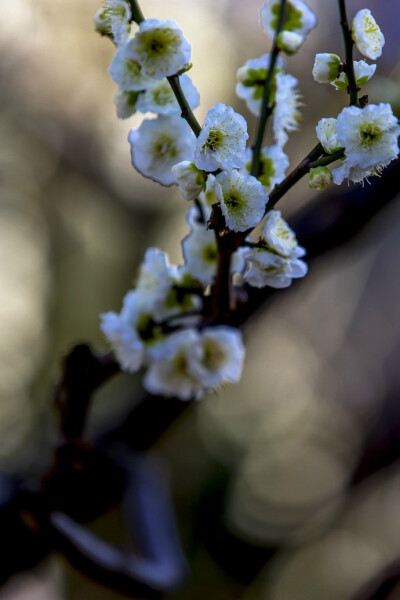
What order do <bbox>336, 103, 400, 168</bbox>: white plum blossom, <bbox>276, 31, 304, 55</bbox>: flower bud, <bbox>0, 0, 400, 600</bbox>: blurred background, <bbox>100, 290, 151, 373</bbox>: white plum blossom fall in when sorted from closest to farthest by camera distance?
1. <bbox>336, 103, 400, 168</bbox>: white plum blossom
2. <bbox>276, 31, 304, 55</bbox>: flower bud
3. <bbox>100, 290, 151, 373</bbox>: white plum blossom
4. <bbox>0, 0, 400, 600</bbox>: blurred background

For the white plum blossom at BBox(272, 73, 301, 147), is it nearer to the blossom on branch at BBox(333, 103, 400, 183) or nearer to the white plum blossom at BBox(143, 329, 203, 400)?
the blossom on branch at BBox(333, 103, 400, 183)

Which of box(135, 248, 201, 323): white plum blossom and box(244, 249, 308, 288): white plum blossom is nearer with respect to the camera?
box(244, 249, 308, 288): white plum blossom

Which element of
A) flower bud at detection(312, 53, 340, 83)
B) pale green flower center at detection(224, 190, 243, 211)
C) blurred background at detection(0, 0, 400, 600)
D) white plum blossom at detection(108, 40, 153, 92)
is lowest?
blurred background at detection(0, 0, 400, 600)

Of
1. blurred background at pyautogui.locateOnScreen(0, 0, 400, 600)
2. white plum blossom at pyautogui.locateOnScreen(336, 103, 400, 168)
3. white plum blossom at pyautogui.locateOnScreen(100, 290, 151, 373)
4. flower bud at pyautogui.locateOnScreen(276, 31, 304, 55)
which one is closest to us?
white plum blossom at pyautogui.locateOnScreen(336, 103, 400, 168)


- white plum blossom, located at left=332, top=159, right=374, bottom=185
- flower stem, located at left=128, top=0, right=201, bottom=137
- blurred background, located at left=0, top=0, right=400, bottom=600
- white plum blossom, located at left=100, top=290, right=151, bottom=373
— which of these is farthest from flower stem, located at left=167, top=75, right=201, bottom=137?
blurred background, located at left=0, top=0, right=400, bottom=600

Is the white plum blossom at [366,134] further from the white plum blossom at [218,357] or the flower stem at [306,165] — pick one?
the white plum blossom at [218,357]

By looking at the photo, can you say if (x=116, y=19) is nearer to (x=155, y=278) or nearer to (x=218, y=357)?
(x=155, y=278)

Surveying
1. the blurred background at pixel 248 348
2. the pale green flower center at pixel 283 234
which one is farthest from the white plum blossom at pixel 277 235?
the blurred background at pixel 248 348
